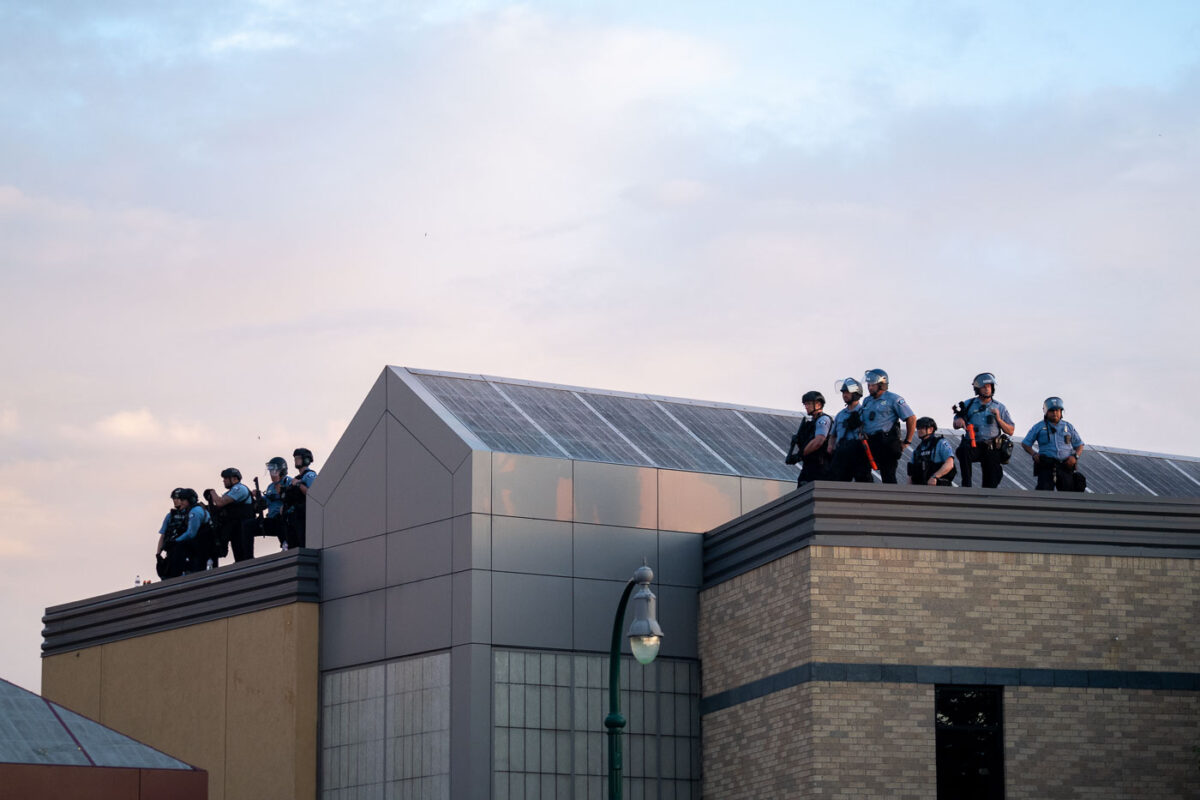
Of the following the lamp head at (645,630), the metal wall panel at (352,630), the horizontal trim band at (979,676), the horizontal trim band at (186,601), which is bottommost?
the horizontal trim band at (979,676)

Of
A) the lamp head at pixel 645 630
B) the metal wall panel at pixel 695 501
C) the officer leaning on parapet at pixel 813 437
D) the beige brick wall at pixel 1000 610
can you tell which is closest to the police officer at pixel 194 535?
the metal wall panel at pixel 695 501

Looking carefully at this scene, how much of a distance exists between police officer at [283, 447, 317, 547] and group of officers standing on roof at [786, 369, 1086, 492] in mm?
8451

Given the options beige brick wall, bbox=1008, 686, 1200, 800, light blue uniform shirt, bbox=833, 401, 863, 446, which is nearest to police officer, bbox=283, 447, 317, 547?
light blue uniform shirt, bbox=833, 401, 863, 446

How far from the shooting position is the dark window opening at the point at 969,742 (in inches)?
1052

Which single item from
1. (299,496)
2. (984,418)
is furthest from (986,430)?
(299,496)

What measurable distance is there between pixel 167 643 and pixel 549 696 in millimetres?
7930

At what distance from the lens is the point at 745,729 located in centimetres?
2856

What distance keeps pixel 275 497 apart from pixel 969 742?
1318cm

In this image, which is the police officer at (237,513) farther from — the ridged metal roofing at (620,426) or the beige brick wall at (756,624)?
the beige brick wall at (756,624)

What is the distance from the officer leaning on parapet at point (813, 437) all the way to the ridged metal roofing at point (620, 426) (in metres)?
2.37

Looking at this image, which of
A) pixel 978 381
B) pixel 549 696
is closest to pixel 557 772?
pixel 549 696

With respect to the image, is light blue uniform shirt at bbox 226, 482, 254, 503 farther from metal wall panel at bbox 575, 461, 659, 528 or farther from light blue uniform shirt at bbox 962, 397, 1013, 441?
light blue uniform shirt at bbox 962, 397, 1013, 441

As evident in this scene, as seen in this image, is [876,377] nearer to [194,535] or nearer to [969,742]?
[969,742]

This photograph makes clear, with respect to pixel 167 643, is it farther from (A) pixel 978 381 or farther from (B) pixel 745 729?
(A) pixel 978 381
